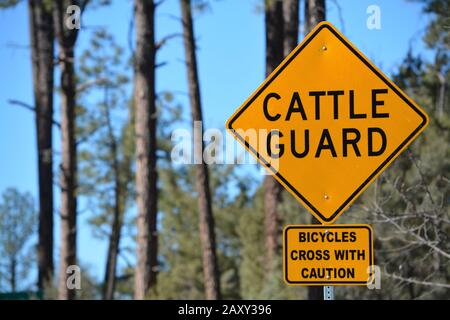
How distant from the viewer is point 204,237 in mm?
22266

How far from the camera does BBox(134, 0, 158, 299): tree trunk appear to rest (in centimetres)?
1930

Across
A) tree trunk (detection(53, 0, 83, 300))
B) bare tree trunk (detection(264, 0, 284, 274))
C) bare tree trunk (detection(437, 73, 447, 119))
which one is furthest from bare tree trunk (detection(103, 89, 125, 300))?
bare tree trunk (detection(437, 73, 447, 119))

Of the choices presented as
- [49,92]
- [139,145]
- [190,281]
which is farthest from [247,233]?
[139,145]

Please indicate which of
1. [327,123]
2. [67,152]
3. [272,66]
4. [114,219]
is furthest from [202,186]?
[327,123]

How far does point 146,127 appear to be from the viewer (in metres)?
19.8

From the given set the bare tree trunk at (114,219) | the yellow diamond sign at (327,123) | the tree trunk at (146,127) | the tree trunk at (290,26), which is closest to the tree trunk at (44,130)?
the bare tree trunk at (114,219)

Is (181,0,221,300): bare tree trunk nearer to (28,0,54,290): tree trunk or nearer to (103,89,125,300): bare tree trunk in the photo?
(28,0,54,290): tree trunk

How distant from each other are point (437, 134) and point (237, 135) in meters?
16.6

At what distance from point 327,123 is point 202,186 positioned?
628 inches

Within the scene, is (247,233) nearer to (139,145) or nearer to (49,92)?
(49,92)

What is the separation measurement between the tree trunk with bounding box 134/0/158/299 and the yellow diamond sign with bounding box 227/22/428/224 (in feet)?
41.4

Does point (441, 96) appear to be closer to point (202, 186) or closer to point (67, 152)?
point (202, 186)

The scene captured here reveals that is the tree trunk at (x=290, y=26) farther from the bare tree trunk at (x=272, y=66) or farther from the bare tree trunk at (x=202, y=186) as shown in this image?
the bare tree trunk at (x=202, y=186)

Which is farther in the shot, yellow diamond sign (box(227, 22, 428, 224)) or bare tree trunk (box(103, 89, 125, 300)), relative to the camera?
bare tree trunk (box(103, 89, 125, 300))
